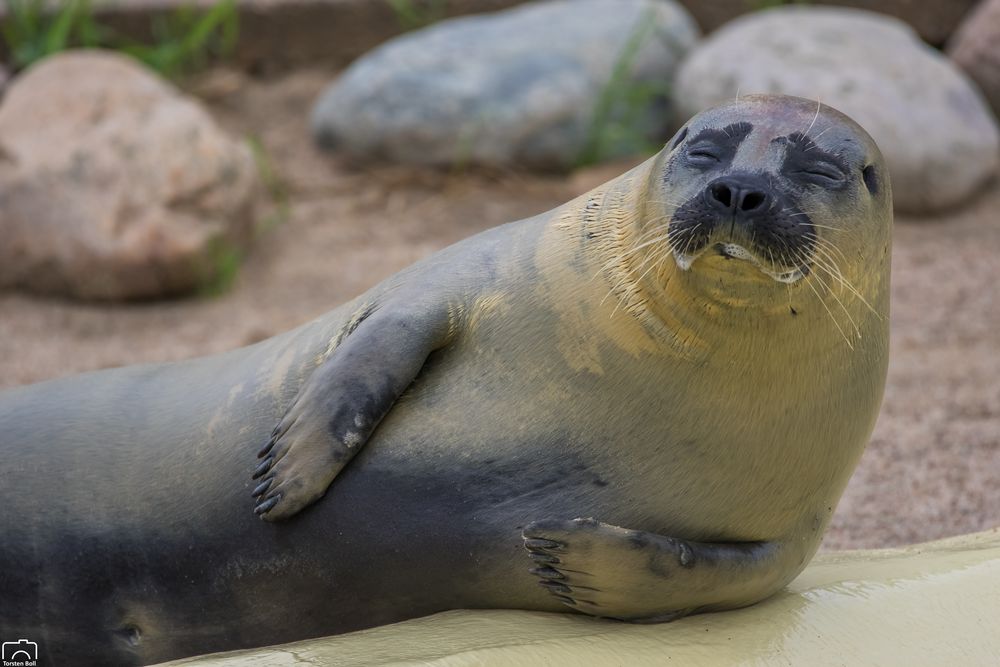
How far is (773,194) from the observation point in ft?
9.21

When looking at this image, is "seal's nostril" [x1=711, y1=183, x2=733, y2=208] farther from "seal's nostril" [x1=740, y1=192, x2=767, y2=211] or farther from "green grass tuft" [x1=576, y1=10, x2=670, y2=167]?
"green grass tuft" [x1=576, y1=10, x2=670, y2=167]

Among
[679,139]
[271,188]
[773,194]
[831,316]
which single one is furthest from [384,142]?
[773,194]

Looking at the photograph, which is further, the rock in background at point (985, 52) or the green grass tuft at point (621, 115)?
the rock in background at point (985, 52)

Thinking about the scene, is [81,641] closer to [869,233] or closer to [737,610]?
[737,610]

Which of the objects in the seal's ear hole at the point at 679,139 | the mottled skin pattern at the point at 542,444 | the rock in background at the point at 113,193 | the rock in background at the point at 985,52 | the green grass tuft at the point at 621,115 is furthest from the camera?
the rock in background at the point at 985,52

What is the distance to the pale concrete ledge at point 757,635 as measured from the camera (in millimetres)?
2932

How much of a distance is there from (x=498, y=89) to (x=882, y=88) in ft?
7.38

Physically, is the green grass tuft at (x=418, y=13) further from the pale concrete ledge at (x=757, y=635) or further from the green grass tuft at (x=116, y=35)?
the pale concrete ledge at (x=757, y=635)

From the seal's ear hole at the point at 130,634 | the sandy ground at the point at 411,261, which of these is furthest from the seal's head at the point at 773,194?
the sandy ground at the point at 411,261

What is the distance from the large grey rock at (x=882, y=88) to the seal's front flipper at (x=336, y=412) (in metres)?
5.07

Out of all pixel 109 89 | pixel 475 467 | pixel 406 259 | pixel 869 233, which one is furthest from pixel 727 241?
pixel 109 89

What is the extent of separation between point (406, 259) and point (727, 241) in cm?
489

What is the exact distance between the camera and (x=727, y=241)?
2781mm

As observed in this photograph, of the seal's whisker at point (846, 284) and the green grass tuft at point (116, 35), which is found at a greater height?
the seal's whisker at point (846, 284)
